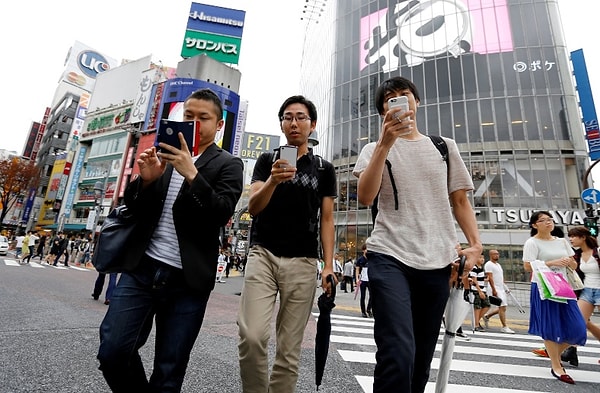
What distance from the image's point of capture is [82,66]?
193ft

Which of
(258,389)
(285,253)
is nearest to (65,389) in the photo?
(258,389)

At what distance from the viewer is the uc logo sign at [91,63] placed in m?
58.8

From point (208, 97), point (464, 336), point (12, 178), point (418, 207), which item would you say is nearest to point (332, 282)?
point (418, 207)

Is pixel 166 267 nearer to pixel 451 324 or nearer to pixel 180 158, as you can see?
pixel 180 158

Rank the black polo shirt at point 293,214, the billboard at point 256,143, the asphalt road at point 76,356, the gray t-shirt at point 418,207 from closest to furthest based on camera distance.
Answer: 1. the gray t-shirt at point 418,207
2. the black polo shirt at point 293,214
3. the asphalt road at point 76,356
4. the billboard at point 256,143

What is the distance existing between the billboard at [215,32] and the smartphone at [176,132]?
40874 millimetres

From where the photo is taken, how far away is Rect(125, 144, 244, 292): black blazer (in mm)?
1566

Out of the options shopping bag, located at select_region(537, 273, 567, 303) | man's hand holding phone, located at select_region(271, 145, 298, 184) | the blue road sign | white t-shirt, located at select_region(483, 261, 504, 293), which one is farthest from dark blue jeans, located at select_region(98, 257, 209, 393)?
the blue road sign

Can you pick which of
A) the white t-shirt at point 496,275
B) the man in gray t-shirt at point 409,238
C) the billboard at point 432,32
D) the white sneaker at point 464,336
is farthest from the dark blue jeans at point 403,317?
the billboard at point 432,32

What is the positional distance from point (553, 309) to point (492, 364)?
1109 millimetres

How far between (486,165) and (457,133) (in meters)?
2.94

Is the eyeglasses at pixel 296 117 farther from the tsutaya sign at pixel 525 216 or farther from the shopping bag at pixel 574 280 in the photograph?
the tsutaya sign at pixel 525 216

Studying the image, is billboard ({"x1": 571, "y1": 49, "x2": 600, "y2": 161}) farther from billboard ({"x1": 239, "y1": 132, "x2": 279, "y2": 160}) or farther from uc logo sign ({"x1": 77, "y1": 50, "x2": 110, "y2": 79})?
uc logo sign ({"x1": 77, "y1": 50, "x2": 110, "y2": 79})

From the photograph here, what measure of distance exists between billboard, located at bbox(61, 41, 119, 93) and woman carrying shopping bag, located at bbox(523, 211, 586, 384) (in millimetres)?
71162
